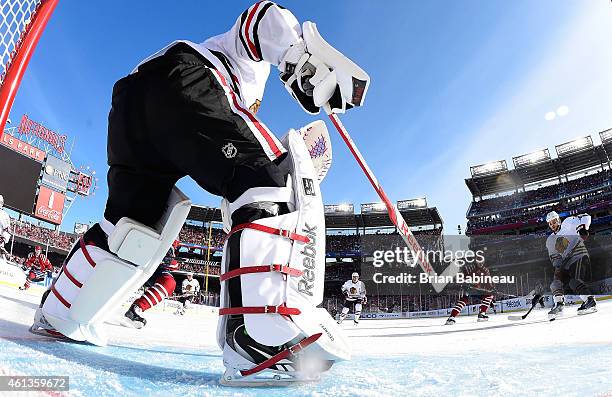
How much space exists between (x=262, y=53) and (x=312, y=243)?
659mm

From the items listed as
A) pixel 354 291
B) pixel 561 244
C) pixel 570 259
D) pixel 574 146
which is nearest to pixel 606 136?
pixel 574 146

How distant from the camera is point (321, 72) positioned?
4.15 feet

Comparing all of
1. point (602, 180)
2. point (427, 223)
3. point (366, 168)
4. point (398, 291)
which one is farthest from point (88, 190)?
point (602, 180)

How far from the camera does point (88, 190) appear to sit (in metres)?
32.9

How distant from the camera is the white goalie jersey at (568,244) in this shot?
241 inches

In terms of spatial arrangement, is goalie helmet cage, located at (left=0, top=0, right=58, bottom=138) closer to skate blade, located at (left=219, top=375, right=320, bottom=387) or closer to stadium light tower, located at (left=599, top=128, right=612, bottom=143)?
skate blade, located at (left=219, top=375, right=320, bottom=387)

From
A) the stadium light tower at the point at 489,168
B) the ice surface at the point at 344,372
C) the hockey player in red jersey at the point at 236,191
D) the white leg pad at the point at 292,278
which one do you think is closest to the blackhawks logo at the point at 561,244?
the ice surface at the point at 344,372

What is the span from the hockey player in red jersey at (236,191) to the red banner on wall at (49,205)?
106 ft

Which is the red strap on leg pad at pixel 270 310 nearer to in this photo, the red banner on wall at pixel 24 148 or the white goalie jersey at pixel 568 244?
the white goalie jersey at pixel 568 244

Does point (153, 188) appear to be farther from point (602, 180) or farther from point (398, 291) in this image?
point (602, 180)

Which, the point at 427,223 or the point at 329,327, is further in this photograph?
the point at 427,223

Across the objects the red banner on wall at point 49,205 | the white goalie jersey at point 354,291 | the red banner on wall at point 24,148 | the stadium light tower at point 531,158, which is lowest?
the white goalie jersey at point 354,291

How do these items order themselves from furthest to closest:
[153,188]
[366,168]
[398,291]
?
[398,291] < [366,168] < [153,188]

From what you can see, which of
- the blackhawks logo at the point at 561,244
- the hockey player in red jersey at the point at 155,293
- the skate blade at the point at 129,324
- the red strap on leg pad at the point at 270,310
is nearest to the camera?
the red strap on leg pad at the point at 270,310
